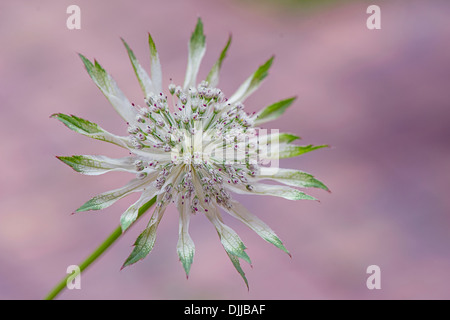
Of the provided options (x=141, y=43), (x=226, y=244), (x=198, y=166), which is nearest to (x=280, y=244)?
(x=226, y=244)

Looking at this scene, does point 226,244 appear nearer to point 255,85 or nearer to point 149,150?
point 149,150

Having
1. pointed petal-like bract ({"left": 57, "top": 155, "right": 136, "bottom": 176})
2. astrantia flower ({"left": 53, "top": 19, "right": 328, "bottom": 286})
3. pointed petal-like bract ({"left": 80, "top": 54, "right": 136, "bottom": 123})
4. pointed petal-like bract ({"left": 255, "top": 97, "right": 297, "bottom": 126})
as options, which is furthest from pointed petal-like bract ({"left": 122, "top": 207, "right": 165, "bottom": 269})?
pointed petal-like bract ({"left": 255, "top": 97, "right": 297, "bottom": 126})

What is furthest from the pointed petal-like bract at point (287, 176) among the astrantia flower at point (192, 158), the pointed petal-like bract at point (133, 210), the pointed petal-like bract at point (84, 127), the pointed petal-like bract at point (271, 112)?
the pointed petal-like bract at point (84, 127)

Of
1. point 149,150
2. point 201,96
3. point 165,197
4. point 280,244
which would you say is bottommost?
point 280,244

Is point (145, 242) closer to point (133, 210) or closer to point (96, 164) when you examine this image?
point (133, 210)

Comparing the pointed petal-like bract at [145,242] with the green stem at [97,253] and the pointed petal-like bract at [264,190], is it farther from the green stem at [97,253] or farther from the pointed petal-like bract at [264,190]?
the pointed petal-like bract at [264,190]

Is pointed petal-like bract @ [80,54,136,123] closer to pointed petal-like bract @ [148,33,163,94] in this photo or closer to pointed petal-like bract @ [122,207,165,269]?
pointed petal-like bract @ [148,33,163,94]

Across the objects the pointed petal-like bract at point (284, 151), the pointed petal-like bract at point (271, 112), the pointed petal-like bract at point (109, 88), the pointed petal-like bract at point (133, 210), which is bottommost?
the pointed petal-like bract at point (133, 210)
